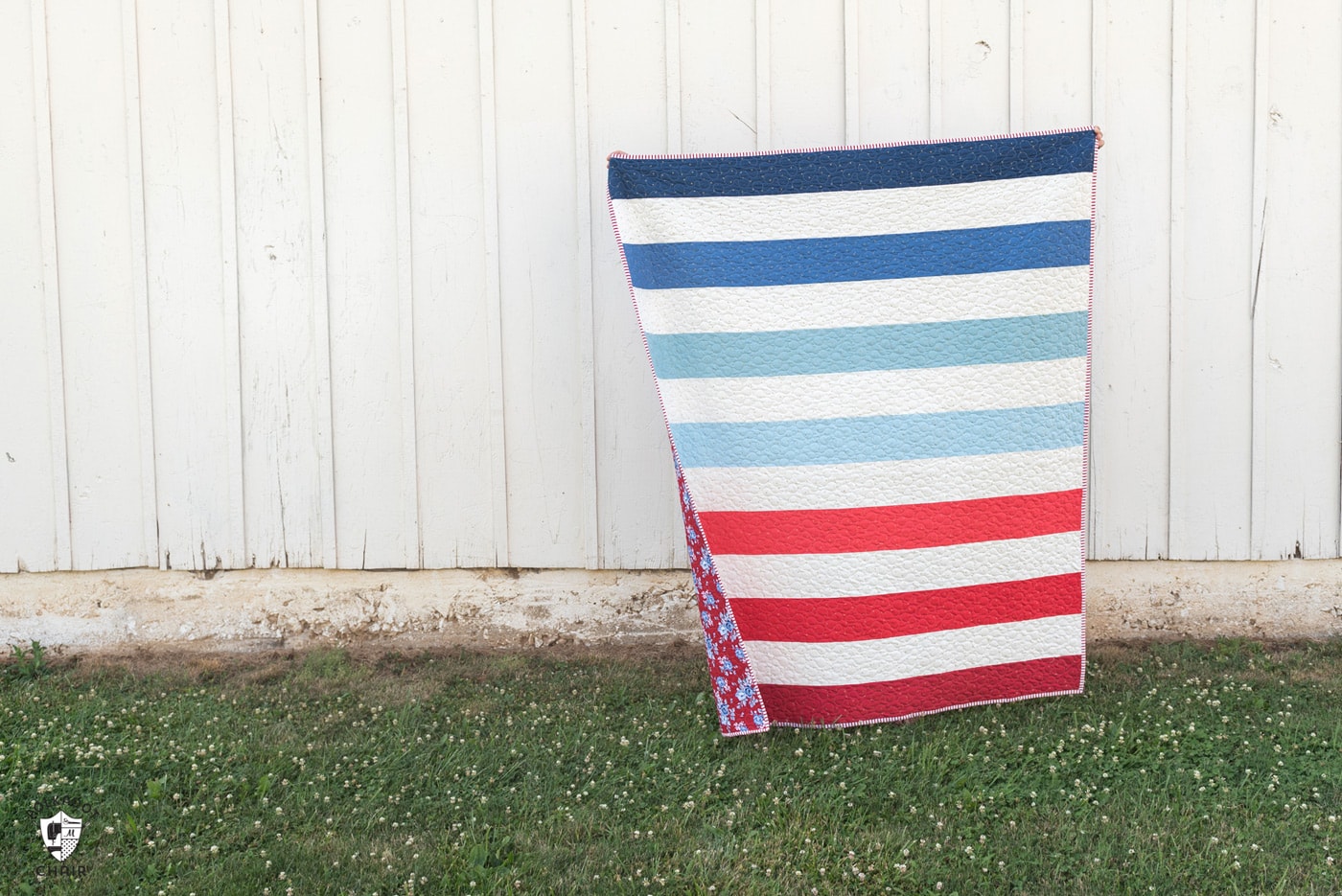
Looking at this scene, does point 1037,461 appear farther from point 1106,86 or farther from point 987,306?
point 1106,86

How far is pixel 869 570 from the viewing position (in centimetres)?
270

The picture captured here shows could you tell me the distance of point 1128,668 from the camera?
10.4 feet

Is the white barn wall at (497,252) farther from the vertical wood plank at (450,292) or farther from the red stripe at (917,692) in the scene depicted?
the red stripe at (917,692)

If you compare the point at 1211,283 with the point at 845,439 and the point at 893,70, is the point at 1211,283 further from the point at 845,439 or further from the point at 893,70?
the point at 845,439

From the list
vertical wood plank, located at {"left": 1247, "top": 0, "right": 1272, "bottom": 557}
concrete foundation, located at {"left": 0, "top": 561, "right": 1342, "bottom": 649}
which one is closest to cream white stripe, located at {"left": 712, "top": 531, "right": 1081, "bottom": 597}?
concrete foundation, located at {"left": 0, "top": 561, "right": 1342, "bottom": 649}

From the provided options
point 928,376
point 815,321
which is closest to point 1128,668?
point 928,376

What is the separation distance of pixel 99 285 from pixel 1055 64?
10.8ft

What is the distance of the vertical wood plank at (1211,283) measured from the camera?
3316mm

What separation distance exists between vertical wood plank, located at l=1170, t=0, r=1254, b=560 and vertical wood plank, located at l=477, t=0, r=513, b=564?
225 cm

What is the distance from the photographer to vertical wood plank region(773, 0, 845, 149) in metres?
3.34

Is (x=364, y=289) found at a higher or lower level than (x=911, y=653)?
higher

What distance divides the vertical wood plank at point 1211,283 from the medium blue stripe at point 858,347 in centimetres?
92

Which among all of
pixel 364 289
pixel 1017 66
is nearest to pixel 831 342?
pixel 1017 66

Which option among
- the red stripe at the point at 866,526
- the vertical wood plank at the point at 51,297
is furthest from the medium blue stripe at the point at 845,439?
the vertical wood plank at the point at 51,297
